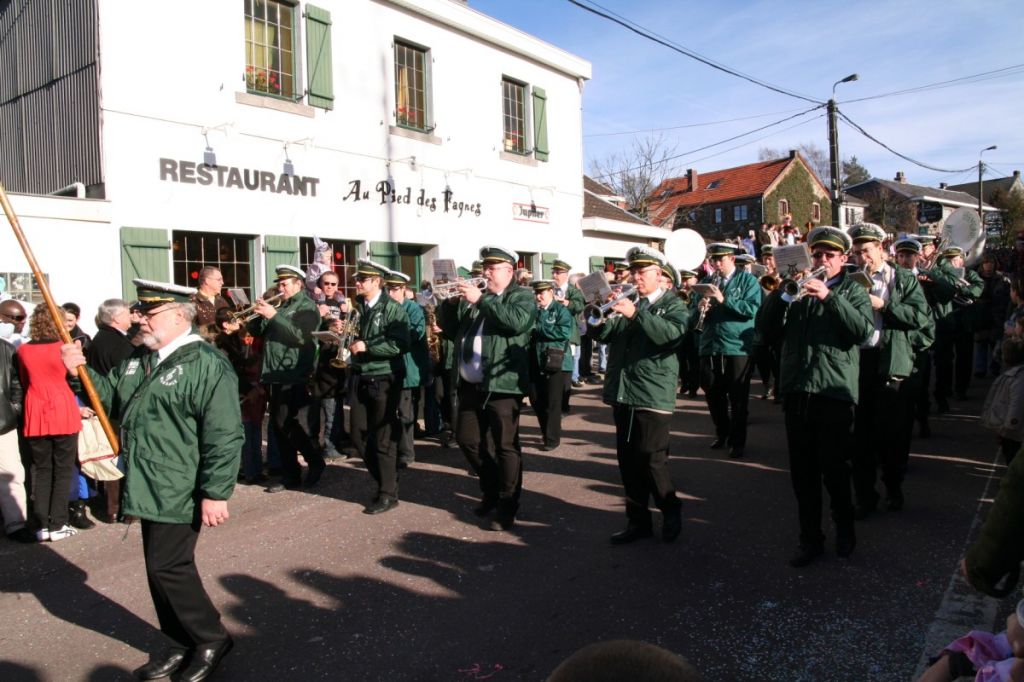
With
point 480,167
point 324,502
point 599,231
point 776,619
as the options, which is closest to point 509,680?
point 776,619

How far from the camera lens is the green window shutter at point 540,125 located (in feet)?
55.6

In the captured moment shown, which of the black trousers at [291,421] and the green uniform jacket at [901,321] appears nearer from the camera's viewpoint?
the green uniform jacket at [901,321]

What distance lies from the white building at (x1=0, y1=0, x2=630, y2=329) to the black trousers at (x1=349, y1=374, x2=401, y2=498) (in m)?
5.76

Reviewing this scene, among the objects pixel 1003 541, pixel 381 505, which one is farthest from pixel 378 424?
pixel 1003 541

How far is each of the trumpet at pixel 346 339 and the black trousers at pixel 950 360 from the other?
6.87 metres

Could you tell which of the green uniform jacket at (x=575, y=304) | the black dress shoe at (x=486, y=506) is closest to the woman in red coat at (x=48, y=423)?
the black dress shoe at (x=486, y=506)

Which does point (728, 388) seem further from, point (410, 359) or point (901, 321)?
point (410, 359)

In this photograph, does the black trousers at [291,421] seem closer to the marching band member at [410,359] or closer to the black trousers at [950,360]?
the marching band member at [410,359]

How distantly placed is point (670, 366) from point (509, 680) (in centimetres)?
234

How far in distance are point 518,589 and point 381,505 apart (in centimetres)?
195

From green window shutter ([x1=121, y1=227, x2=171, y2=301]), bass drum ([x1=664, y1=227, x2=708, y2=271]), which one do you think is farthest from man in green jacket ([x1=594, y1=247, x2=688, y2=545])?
green window shutter ([x1=121, y1=227, x2=171, y2=301])

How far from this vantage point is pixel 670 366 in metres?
5.04

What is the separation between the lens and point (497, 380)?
216 inches

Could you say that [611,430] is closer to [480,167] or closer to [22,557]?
[22,557]
